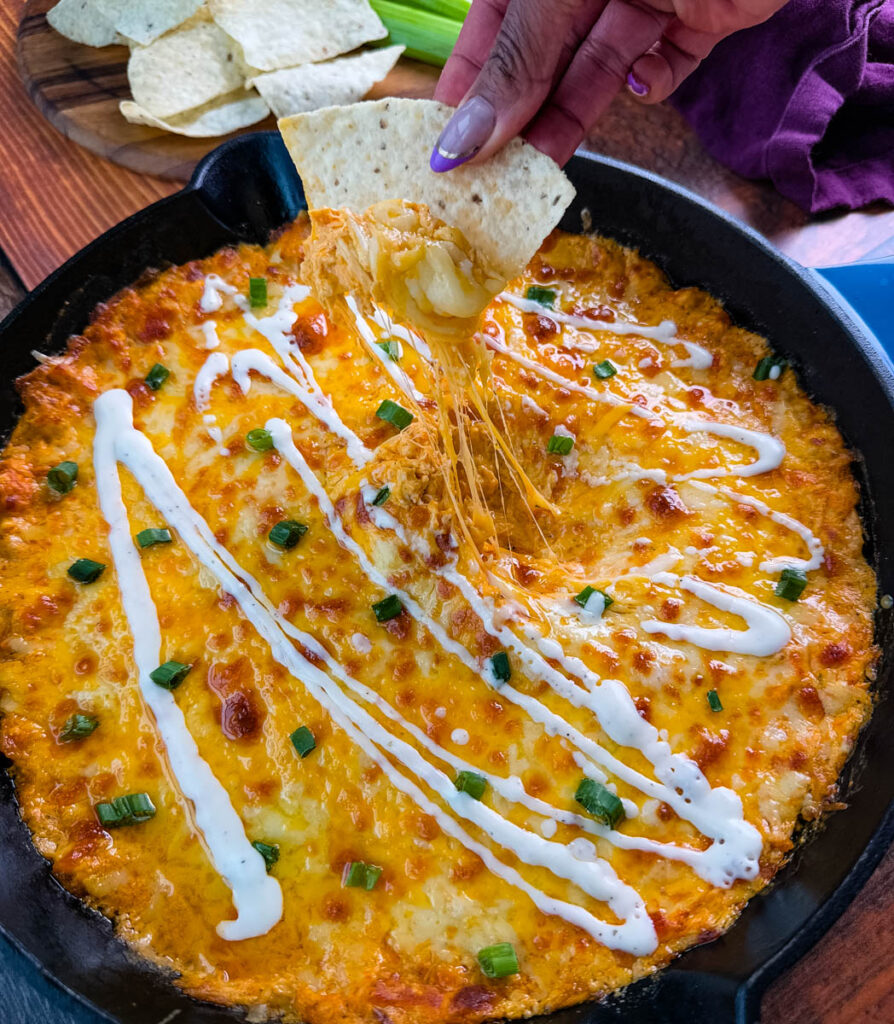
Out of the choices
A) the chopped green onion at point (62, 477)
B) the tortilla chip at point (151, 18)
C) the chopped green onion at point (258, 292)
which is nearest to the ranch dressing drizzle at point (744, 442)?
the chopped green onion at point (258, 292)

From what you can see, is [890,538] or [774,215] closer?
[890,538]

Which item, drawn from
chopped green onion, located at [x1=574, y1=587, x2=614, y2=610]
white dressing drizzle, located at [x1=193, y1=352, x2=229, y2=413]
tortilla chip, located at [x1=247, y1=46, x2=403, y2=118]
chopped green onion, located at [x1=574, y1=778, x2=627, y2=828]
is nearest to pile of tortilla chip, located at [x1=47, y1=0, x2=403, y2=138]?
tortilla chip, located at [x1=247, y1=46, x2=403, y2=118]

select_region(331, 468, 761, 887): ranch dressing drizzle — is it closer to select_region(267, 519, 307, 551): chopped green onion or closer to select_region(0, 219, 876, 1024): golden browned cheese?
select_region(0, 219, 876, 1024): golden browned cheese

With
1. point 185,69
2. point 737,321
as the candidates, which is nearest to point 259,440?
point 737,321

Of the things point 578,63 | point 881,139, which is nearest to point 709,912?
point 578,63

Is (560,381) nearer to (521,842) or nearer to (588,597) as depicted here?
(588,597)

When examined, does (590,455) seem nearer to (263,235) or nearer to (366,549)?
(366,549)
